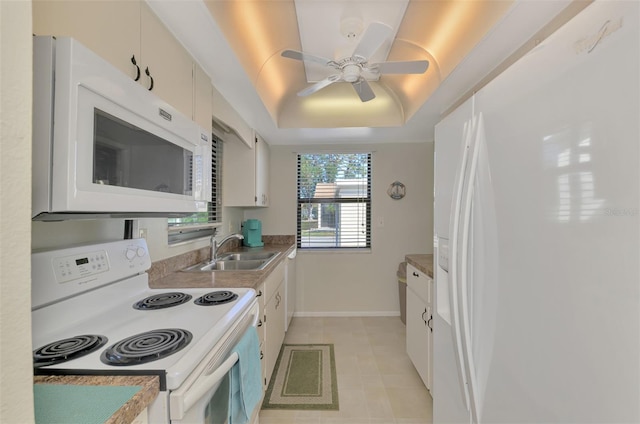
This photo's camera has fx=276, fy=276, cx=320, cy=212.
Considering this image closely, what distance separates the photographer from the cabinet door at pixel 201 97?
1.55 meters

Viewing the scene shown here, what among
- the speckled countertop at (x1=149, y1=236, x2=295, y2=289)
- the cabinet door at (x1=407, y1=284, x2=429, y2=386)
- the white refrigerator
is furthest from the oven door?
the cabinet door at (x1=407, y1=284, x2=429, y2=386)

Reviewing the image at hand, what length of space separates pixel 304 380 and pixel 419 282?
1191mm

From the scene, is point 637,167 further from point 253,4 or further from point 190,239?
point 190,239

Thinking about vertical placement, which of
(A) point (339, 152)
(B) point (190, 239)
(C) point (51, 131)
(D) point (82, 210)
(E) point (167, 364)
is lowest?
(E) point (167, 364)

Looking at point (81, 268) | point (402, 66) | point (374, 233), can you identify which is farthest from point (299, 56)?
point (374, 233)

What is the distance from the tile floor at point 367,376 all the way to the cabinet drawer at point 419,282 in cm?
73

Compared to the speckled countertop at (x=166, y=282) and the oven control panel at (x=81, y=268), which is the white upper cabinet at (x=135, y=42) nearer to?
the oven control panel at (x=81, y=268)

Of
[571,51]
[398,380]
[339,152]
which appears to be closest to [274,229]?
[339,152]

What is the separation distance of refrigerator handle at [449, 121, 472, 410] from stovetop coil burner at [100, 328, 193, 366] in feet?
2.95

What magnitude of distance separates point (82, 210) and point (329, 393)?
80.0 inches

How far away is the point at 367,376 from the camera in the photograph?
2.23 meters

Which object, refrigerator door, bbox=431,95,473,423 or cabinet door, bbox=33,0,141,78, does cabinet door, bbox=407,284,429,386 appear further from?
cabinet door, bbox=33,0,141,78

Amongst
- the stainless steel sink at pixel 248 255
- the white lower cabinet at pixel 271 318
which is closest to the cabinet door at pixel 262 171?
the stainless steel sink at pixel 248 255

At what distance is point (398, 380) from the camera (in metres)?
2.18
